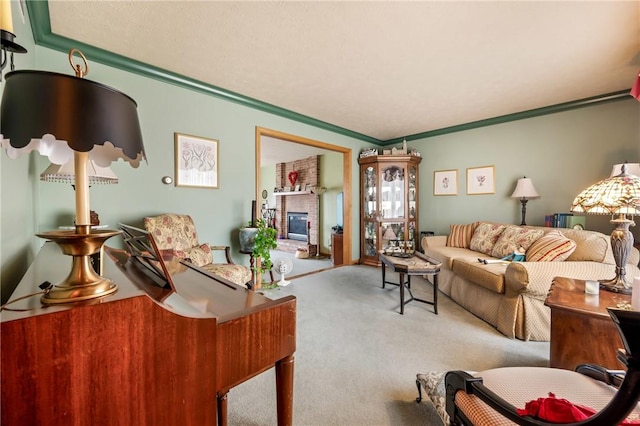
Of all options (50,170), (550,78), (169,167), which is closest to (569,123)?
(550,78)

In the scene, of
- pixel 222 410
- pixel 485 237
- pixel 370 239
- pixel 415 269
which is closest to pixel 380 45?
pixel 415 269

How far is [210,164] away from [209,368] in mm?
2721

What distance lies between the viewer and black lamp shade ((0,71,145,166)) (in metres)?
0.53

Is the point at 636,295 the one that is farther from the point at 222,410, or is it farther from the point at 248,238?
the point at 248,238

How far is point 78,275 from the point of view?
2.04 feet

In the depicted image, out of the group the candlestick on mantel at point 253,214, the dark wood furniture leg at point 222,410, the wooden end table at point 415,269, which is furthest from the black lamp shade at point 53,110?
the candlestick on mantel at point 253,214

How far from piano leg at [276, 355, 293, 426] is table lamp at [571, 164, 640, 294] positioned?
1852 millimetres

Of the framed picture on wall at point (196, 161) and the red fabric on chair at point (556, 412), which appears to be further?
the framed picture on wall at point (196, 161)

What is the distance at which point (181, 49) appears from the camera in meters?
2.24

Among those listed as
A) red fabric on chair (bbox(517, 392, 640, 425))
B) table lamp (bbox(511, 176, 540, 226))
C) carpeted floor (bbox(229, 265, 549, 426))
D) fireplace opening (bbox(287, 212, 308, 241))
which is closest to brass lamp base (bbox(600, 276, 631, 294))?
carpeted floor (bbox(229, 265, 549, 426))

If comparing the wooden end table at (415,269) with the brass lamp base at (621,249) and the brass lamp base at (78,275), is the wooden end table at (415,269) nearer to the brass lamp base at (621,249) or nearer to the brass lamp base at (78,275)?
A: the brass lamp base at (621,249)

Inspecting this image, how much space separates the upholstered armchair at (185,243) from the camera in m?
2.33

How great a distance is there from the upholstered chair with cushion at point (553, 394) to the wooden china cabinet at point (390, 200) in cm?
367

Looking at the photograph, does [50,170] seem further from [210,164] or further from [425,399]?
[425,399]
